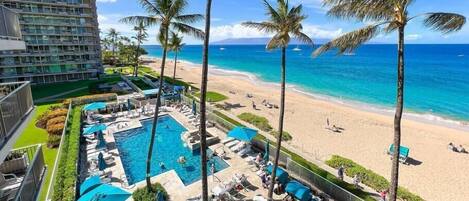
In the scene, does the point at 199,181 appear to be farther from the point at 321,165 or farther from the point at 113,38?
the point at 113,38

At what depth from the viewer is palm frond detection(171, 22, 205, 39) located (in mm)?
16766

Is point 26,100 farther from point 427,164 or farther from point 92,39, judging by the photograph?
point 92,39

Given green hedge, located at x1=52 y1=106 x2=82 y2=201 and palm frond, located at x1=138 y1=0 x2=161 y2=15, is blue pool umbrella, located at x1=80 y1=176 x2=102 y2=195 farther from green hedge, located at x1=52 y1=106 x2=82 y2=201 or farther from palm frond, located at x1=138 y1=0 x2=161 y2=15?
palm frond, located at x1=138 y1=0 x2=161 y2=15

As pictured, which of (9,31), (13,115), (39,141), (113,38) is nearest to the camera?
(13,115)

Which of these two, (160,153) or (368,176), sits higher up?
(160,153)

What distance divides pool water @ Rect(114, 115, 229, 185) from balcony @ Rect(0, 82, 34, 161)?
11.7m

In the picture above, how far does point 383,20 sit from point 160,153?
20436 millimetres

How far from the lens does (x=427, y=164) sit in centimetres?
2391

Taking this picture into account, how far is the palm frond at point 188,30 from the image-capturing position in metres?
16.8

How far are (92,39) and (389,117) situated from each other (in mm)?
59212

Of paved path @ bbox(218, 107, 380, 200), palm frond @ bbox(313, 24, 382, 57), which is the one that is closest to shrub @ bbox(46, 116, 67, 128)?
paved path @ bbox(218, 107, 380, 200)

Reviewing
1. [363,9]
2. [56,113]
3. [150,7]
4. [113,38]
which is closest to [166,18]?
[150,7]

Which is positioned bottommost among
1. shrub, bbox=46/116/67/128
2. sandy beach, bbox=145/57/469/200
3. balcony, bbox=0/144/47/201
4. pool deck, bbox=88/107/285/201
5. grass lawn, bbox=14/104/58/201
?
sandy beach, bbox=145/57/469/200

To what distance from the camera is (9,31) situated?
322 inches
